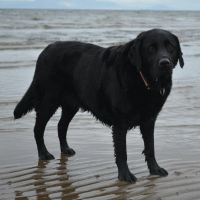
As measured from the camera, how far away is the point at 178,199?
3.56 metres

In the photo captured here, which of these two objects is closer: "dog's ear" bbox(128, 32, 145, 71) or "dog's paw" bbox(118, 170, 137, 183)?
"dog's ear" bbox(128, 32, 145, 71)

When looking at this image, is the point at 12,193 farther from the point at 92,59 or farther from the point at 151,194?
the point at 92,59

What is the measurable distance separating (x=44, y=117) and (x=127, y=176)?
1488 mm

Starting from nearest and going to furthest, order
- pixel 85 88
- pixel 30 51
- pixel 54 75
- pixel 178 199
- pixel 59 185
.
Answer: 1. pixel 178 199
2. pixel 59 185
3. pixel 85 88
4. pixel 54 75
5. pixel 30 51

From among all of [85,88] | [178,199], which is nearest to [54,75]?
[85,88]

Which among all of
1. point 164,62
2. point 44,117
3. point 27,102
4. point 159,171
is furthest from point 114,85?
point 27,102

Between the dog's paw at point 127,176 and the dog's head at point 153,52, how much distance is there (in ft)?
3.01

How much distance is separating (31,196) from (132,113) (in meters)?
1.21

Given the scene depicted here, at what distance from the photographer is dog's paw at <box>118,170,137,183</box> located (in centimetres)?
406

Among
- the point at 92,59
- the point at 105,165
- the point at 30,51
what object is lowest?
the point at 30,51

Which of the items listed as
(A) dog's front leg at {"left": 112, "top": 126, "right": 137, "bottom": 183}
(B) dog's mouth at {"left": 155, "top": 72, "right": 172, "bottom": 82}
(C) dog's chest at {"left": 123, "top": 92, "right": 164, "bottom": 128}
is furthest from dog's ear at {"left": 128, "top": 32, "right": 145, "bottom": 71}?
(A) dog's front leg at {"left": 112, "top": 126, "right": 137, "bottom": 183}

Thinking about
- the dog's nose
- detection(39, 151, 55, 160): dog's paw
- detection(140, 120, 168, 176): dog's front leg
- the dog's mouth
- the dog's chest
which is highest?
the dog's nose

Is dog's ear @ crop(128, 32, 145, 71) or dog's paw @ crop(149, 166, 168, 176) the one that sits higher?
dog's ear @ crop(128, 32, 145, 71)

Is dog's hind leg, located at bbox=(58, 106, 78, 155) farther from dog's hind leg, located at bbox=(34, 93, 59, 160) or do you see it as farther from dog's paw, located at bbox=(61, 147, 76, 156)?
dog's hind leg, located at bbox=(34, 93, 59, 160)
